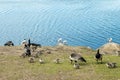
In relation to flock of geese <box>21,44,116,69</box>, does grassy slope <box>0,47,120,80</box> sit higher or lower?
lower

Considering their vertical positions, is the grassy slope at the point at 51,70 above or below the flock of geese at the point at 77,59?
below

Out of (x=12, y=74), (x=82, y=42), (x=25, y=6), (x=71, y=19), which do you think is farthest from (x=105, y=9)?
(x=12, y=74)

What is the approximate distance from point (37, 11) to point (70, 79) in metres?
107

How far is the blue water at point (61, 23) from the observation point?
9331 centimetres

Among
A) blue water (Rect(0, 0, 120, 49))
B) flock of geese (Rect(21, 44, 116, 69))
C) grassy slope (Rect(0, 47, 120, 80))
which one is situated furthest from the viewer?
blue water (Rect(0, 0, 120, 49))

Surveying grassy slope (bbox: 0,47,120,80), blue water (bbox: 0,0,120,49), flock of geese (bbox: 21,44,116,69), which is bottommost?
grassy slope (bbox: 0,47,120,80)

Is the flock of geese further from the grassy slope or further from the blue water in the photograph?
the blue water

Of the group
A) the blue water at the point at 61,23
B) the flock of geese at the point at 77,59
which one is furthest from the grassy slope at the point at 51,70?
the blue water at the point at 61,23

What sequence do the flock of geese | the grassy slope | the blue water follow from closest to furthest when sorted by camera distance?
the grassy slope, the flock of geese, the blue water

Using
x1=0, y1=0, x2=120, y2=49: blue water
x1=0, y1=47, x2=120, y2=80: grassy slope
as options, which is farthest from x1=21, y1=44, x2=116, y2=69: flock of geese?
x1=0, y1=0, x2=120, y2=49: blue water

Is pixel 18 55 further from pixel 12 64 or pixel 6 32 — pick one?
pixel 6 32

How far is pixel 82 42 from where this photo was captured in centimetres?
8888

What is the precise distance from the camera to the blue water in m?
93.3

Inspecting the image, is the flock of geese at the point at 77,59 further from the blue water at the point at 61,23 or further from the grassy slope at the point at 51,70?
the blue water at the point at 61,23
